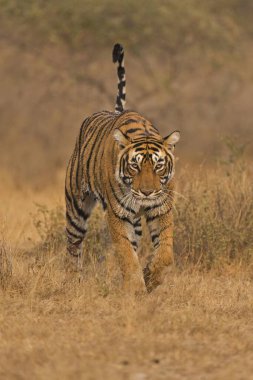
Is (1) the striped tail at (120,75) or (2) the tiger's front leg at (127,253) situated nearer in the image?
(2) the tiger's front leg at (127,253)

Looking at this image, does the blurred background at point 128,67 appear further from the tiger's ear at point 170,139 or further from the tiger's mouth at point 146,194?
the tiger's mouth at point 146,194

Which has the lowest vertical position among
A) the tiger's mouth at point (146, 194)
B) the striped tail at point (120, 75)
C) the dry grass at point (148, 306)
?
the dry grass at point (148, 306)

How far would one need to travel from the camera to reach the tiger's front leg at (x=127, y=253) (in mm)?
7594

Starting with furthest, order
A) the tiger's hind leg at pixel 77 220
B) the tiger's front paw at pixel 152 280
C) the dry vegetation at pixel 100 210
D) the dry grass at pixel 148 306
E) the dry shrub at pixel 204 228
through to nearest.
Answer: the dry shrub at pixel 204 228 → the tiger's hind leg at pixel 77 220 → the tiger's front paw at pixel 152 280 → the dry vegetation at pixel 100 210 → the dry grass at pixel 148 306

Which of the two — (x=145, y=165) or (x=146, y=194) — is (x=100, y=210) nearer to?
(x=145, y=165)

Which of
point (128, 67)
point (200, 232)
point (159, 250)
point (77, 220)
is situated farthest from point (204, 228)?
point (128, 67)

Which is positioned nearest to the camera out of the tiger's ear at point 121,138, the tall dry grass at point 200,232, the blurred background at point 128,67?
the tiger's ear at point 121,138

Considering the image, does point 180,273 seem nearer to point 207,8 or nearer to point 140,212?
point 140,212

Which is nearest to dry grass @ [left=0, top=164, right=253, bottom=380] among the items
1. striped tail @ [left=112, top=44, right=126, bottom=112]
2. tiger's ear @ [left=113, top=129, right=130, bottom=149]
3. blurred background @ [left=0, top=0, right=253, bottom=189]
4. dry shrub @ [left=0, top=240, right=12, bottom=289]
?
dry shrub @ [left=0, top=240, right=12, bottom=289]

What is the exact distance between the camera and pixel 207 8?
80.5ft

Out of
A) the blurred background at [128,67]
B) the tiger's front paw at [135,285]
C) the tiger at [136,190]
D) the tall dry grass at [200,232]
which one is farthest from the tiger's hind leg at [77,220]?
the blurred background at [128,67]

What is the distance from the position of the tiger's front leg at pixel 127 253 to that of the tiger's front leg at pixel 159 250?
122 millimetres

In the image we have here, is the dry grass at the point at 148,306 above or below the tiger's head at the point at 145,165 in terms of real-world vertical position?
below

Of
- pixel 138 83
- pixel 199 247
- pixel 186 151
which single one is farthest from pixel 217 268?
pixel 138 83
